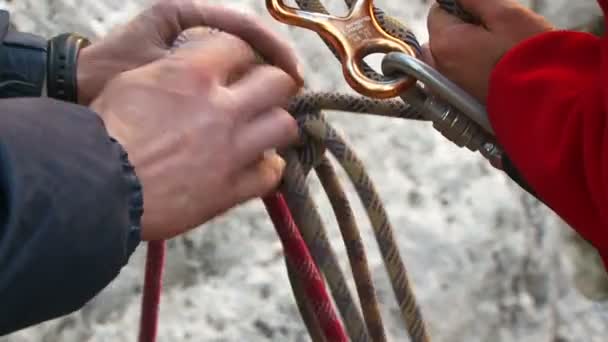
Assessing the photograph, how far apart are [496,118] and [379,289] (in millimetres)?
587

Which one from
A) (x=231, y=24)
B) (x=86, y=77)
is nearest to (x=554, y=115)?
(x=231, y=24)

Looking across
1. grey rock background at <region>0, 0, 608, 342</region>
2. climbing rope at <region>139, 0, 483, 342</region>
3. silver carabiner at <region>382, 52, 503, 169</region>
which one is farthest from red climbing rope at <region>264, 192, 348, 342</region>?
grey rock background at <region>0, 0, 608, 342</region>

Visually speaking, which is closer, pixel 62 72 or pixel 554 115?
pixel 554 115

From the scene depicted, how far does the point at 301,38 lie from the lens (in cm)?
114

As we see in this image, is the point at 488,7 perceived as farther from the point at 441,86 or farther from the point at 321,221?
the point at 321,221

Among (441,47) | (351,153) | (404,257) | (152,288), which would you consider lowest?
(404,257)

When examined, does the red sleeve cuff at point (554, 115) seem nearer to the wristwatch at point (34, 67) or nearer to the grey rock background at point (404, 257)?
the wristwatch at point (34, 67)

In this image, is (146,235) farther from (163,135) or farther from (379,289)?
(379,289)

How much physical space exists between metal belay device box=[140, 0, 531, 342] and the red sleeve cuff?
29mm

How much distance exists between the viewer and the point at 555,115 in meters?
0.43

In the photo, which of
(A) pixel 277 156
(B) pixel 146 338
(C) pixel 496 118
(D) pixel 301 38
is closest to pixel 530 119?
(C) pixel 496 118

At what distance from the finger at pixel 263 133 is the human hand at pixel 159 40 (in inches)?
1.5

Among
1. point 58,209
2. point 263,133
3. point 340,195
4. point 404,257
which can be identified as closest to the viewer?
point 58,209

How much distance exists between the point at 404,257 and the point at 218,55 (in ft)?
1.90
